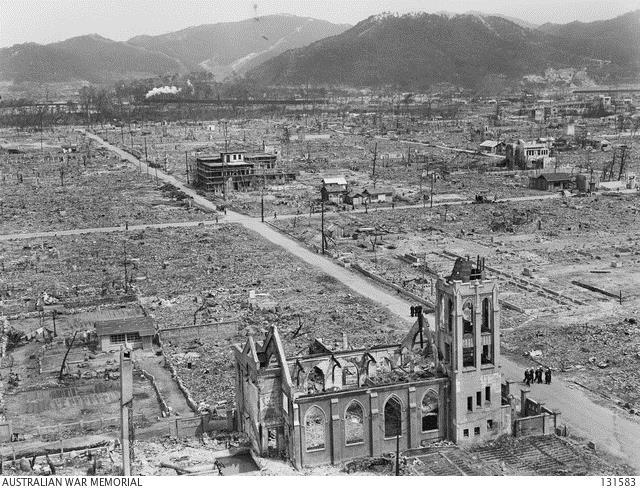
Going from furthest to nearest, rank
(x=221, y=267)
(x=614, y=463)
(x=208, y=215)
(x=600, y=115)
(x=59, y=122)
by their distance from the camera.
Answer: (x=59, y=122) < (x=600, y=115) < (x=208, y=215) < (x=221, y=267) < (x=614, y=463)

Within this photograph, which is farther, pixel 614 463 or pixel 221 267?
pixel 221 267

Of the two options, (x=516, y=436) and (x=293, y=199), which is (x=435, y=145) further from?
(x=516, y=436)

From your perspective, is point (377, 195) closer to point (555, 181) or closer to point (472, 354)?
point (555, 181)

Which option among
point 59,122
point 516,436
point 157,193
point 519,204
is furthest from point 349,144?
point 516,436

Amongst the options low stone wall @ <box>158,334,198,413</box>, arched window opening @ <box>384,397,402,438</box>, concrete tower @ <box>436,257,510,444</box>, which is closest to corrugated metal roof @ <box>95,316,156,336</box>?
low stone wall @ <box>158,334,198,413</box>

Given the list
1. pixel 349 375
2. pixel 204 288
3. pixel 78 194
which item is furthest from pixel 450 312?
pixel 78 194

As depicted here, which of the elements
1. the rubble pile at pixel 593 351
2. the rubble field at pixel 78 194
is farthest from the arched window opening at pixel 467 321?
the rubble field at pixel 78 194
